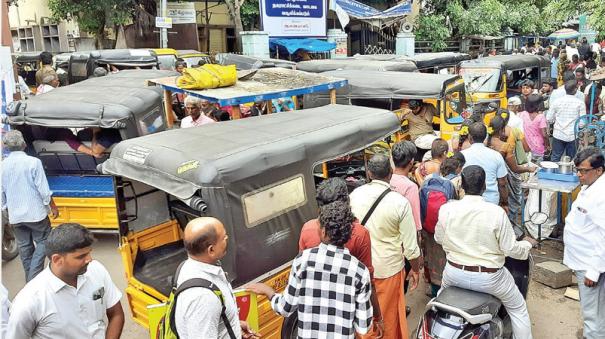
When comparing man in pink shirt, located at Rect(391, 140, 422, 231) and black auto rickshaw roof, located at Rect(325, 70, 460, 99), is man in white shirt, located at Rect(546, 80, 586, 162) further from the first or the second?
man in pink shirt, located at Rect(391, 140, 422, 231)

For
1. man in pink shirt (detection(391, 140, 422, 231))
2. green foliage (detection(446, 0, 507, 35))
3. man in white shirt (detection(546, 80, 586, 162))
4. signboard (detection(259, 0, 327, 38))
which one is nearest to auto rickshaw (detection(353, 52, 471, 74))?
man in white shirt (detection(546, 80, 586, 162))

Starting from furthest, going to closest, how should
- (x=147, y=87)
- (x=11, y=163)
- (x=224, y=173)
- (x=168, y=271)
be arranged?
1. (x=147, y=87)
2. (x=11, y=163)
3. (x=168, y=271)
4. (x=224, y=173)

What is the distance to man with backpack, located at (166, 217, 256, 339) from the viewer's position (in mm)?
2430

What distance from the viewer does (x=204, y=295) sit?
244 cm

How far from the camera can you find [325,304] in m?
2.81

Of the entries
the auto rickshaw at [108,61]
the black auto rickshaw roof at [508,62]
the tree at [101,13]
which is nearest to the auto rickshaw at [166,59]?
the auto rickshaw at [108,61]

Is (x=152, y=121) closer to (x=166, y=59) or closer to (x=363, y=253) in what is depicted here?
(x=363, y=253)

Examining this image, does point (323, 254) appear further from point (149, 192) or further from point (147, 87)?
point (147, 87)

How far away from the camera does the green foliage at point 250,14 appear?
2112 cm

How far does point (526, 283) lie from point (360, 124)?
215 cm

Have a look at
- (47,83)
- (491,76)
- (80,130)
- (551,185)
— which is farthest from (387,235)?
(491,76)

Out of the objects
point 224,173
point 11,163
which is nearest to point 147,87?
point 11,163

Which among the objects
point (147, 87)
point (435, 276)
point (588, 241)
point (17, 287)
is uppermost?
point (147, 87)

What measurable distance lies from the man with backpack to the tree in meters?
17.0
